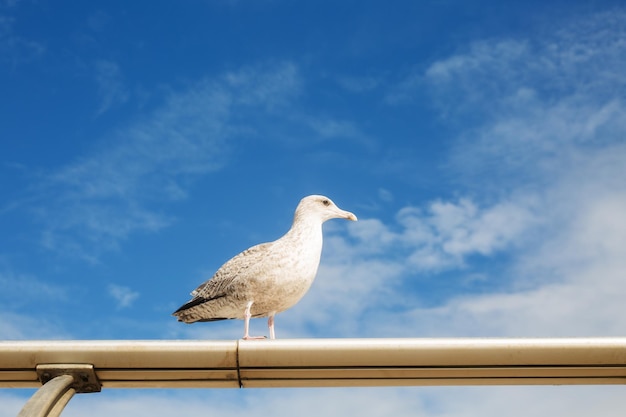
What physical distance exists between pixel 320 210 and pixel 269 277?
0.71 metres

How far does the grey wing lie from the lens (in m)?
4.35

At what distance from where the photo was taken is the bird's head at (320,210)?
15.1ft

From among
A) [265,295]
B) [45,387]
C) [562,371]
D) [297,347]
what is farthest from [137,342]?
[265,295]

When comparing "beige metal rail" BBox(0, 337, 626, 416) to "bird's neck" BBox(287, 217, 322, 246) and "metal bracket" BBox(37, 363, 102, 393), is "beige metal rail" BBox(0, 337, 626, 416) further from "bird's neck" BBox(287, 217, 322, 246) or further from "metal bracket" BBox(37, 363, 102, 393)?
"bird's neck" BBox(287, 217, 322, 246)

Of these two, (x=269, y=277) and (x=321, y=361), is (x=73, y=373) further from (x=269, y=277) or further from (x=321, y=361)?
(x=269, y=277)

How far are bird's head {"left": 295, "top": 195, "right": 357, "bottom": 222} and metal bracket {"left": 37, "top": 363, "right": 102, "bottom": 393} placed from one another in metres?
2.43

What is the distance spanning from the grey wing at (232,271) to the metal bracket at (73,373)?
204 centimetres

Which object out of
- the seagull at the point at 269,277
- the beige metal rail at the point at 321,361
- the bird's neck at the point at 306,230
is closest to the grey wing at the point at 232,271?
the seagull at the point at 269,277

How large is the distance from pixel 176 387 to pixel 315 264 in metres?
1.99

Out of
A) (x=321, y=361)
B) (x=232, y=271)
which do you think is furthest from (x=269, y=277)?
(x=321, y=361)

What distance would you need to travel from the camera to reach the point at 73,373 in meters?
2.26

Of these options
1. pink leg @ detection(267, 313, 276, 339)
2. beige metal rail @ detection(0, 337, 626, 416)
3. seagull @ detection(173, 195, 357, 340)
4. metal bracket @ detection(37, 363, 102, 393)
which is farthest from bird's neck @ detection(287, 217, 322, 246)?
metal bracket @ detection(37, 363, 102, 393)

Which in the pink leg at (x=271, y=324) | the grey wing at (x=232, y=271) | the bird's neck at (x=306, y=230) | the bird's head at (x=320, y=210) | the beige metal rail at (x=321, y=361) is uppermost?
the bird's head at (x=320, y=210)

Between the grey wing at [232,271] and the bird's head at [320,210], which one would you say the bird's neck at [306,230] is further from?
the grey wing at [232,271]
